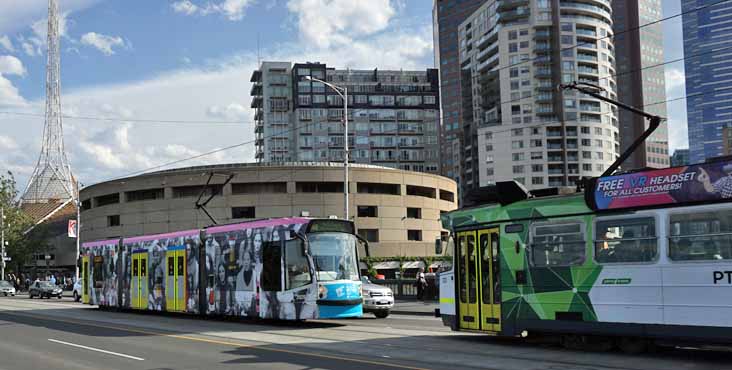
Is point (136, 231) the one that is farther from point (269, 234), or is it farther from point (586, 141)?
point (586, 141)

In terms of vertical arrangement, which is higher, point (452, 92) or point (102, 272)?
point (452, 92)

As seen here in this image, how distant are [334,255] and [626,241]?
9.38m

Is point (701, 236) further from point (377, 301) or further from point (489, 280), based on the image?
point (377, 301)

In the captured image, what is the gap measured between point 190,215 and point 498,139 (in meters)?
64.4

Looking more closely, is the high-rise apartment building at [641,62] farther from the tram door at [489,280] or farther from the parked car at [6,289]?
the tram door at [489,280]

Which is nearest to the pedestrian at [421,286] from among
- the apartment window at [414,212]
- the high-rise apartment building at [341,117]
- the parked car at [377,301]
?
the parked car at [377,301]

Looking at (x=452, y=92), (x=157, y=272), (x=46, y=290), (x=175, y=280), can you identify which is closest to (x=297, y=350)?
(x=175, y=280)

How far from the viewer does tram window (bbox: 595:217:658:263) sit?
13086 mm

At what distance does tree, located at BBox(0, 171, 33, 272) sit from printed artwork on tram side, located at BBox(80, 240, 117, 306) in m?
59.7

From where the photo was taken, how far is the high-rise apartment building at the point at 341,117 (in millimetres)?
147750

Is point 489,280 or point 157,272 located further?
point 157,272

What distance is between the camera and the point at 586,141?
122m

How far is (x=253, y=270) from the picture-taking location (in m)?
22.5

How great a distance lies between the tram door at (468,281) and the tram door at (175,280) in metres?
12.4
